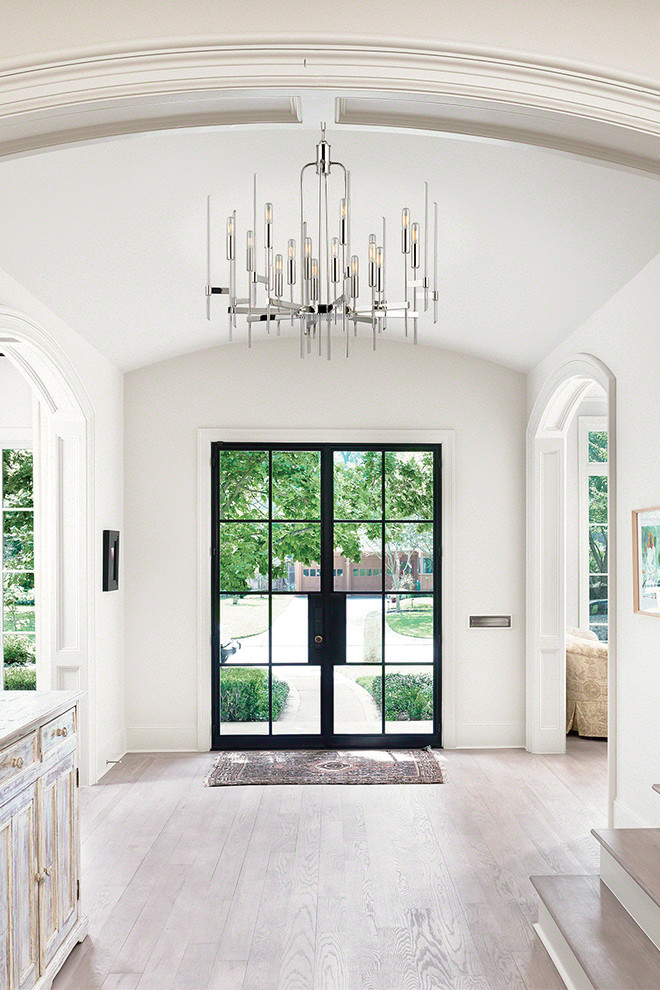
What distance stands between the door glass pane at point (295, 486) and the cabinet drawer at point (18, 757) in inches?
162

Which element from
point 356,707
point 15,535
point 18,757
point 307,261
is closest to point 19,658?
point 15,535

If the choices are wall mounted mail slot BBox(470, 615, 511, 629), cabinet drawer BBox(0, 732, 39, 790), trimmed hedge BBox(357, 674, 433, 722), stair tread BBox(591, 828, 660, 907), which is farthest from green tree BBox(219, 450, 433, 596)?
cabinet drawer BBox(0, 732, 39, 790)

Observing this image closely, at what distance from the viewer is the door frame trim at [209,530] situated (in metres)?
7.16

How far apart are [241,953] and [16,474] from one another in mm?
4520

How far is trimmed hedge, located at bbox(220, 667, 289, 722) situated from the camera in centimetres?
720

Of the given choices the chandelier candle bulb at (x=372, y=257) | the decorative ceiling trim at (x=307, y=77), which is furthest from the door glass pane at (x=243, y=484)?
the decorative ceiling trim at (x=307, y=77)

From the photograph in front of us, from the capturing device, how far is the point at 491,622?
7.24m

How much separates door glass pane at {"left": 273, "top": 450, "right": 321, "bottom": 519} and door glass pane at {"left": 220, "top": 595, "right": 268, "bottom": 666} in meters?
0.71

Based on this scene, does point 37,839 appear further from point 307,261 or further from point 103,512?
point 103,512

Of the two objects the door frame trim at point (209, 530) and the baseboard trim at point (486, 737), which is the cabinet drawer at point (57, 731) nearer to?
the door frame trim at point (209, 530)

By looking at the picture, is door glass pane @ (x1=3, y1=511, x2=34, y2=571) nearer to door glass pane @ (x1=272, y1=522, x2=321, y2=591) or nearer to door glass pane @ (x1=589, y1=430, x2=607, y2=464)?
door glass pane @ (x1=272, y1=522, x2=321, y2=591)

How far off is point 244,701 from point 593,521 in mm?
3904

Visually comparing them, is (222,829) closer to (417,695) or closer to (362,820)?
(362,820)

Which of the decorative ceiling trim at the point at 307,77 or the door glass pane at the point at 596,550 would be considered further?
the door glass pane at the point at 596,550
